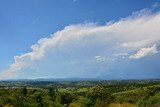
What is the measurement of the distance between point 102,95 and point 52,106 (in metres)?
8.95

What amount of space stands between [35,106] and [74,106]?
18.4 metres

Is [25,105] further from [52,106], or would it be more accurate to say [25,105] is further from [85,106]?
[85,106]

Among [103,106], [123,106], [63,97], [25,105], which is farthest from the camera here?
[63,97]

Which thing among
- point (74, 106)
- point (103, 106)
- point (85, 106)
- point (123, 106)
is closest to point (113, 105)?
point (123, 106)

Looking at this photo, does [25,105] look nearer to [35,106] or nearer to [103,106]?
[35,106]

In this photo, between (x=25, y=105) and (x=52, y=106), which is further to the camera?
Result: (x=52, y=106)

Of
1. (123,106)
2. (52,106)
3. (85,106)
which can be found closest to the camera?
(123,106)

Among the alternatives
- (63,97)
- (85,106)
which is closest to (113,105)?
(85,106)

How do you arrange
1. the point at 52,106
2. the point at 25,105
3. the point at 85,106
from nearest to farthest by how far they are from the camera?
the point at 85,106, the point at 25,105, the point at 52,106

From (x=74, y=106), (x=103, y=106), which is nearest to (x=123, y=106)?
(x=103, y=106)

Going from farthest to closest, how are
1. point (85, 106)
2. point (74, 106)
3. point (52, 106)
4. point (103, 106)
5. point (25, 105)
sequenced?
point (52, 106) < point (25, 105) < point (85, 106) < point (74, 106) < point (103, 106)

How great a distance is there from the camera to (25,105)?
179 feet

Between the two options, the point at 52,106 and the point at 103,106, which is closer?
the point at 103,106

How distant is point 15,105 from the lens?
53000 millimetres
